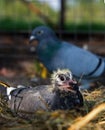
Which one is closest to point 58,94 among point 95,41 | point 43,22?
point 95,41

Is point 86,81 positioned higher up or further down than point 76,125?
further down

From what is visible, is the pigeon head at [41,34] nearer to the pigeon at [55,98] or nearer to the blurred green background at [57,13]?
the pigeon at [55,98]

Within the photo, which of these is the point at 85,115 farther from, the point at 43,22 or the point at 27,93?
the point at 43,22

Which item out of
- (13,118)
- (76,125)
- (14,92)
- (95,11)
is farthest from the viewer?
(95,11)

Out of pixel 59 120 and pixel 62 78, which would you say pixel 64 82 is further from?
pixel 59 120

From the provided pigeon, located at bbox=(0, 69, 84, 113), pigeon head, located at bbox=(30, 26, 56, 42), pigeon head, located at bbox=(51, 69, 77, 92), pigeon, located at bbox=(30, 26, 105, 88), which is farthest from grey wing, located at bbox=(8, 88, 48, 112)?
pigeon head, located at bbox=(30, 26, 56, 42)

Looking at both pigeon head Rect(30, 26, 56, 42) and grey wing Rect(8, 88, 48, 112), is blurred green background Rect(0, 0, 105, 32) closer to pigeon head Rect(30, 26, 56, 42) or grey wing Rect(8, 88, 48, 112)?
pigeon head Rect(30, 26, 56, 42)

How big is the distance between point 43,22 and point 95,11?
218cm

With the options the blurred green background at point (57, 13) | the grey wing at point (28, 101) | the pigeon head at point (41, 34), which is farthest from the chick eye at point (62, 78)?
the blurred green background at point (57, 13)

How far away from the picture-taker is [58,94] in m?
4.98

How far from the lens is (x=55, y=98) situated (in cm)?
496

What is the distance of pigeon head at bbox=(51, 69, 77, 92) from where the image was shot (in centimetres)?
495

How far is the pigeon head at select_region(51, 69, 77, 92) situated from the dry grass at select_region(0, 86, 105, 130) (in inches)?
8.1

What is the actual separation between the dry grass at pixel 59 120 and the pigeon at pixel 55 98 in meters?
0.09
